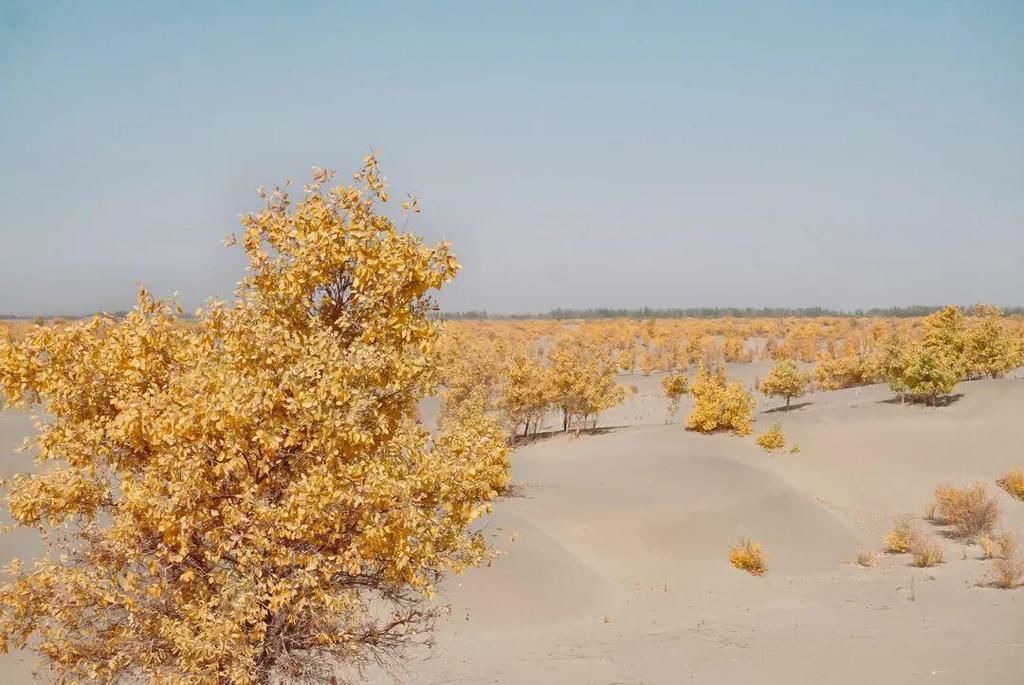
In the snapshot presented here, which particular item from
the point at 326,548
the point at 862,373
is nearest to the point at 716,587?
the point at 326,548

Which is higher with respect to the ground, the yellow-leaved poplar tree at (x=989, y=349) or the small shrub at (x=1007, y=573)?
the yellow-leaved poplar tree at (x=989, y=349)

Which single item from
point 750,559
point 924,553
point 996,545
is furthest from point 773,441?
point 750,559

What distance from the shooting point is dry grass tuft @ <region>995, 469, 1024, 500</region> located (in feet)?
82.7

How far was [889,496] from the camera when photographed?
26406 mm

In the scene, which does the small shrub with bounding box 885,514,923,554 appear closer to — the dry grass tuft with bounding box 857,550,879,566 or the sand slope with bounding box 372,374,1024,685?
the sand slope with bounding box 372,374,1024,685

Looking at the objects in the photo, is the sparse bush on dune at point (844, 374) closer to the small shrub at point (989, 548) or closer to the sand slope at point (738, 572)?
the sand slope at point (738, 572)

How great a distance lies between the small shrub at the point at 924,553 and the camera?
1959 centimetres

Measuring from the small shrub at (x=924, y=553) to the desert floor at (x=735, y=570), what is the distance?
465mm

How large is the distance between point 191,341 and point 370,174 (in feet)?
7.13

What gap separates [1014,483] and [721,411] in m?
10.7

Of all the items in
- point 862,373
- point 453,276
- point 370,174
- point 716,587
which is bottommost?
point 716,587

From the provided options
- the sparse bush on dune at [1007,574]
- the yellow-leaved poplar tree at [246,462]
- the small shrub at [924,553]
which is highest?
the yellow-leaved poplar tree at [246,462]

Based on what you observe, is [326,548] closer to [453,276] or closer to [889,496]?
[453,276]

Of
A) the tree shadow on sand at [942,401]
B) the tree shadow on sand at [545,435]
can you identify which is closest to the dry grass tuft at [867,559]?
the tree shadow on sand at [942,401]
